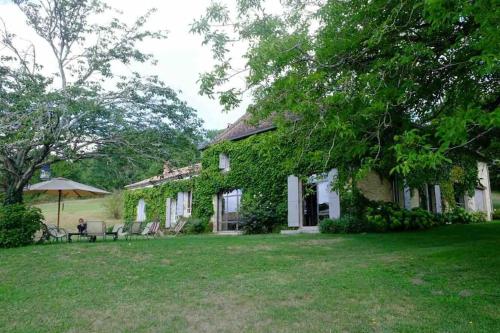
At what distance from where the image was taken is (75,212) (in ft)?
117

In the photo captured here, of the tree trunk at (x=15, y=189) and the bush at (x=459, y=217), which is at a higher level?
the tree trunk at (x=15, y=189)

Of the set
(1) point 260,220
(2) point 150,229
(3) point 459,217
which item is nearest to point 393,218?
(1) point 260,220

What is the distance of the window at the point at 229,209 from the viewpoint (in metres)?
17.9

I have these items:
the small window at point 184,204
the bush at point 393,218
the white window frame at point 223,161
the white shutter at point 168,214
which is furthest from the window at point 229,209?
the bush at point 393,218

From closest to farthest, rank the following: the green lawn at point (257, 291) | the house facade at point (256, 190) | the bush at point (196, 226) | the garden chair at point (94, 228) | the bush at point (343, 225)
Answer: the green lawn at point (257, 291) < the garden chair at point (94, 228) < the bush at point (343, 225) < the house facade at point (256, 190) < the bush at point (196, 226)

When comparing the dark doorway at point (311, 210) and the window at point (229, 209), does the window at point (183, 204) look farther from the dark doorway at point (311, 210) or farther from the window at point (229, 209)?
the dark doorway at point (311, 210)

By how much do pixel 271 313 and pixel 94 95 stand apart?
9507mm

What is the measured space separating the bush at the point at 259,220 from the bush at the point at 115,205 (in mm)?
16695

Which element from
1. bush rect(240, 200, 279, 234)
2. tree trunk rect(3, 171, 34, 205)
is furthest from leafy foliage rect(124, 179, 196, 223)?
tree trunk rect(3, 171, 34, 205)

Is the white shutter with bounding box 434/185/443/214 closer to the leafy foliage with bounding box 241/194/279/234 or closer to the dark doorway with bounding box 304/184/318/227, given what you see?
the dark doorway with bounding box 304/184/318/227

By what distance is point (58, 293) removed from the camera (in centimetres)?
537

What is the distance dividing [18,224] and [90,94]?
4.21 meters

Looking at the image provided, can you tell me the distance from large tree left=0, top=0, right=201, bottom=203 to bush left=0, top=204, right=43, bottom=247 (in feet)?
3.50

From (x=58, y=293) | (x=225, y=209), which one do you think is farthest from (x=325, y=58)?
(x=225, y=209)
